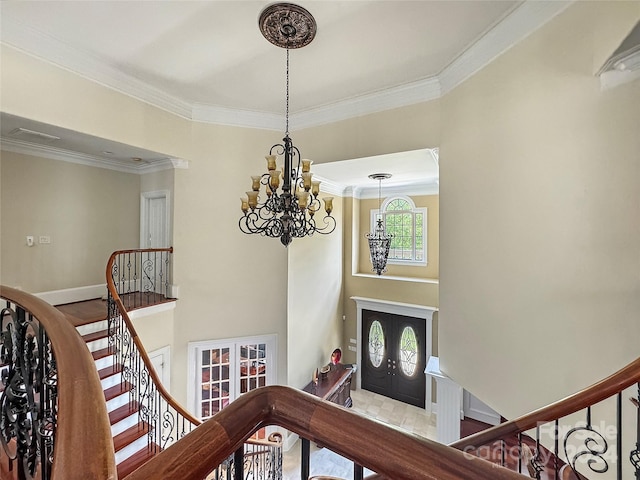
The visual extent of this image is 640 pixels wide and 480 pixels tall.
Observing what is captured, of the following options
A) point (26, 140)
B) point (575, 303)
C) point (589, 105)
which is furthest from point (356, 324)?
point (26, 140)

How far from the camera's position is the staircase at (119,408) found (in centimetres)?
294

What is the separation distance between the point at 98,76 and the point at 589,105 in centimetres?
453

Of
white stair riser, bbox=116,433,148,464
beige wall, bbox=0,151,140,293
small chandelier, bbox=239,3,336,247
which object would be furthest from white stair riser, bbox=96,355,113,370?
small chandelier, bbox=239,3,336,247

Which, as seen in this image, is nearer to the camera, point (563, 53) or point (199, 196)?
point (563, 53)

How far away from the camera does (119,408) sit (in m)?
3.26

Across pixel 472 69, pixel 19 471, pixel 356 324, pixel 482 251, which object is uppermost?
pixel 472 69

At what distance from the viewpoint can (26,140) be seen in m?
3.93

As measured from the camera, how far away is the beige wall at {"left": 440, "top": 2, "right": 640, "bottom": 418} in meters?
1.70

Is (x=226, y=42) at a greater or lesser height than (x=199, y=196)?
greater

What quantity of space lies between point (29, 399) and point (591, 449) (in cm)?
299

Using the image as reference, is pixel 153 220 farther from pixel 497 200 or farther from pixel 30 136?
pixel 497 200

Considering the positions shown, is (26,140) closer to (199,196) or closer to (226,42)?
(199,196)

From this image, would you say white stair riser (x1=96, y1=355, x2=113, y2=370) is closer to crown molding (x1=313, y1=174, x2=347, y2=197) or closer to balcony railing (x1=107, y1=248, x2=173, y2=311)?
Answer: balcony railing (x1=107, y1=248, x2=173, y2=311)

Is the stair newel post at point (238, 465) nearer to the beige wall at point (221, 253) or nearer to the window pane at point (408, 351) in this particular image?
the beige wall at point (221, 253)
